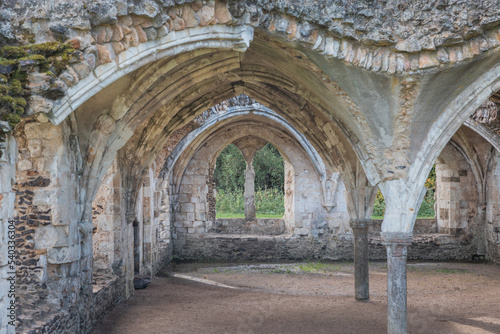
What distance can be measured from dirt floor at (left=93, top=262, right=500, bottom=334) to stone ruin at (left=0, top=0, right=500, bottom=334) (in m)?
0.52

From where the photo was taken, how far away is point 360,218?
791 cm

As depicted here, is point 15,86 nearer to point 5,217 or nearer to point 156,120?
point 5,217

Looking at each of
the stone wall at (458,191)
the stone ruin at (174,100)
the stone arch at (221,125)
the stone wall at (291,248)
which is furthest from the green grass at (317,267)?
the stone ruin at (174,100)

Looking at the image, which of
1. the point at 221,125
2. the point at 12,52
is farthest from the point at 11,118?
the point at 221,125

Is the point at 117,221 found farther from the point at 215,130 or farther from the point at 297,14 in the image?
the point at 215,130

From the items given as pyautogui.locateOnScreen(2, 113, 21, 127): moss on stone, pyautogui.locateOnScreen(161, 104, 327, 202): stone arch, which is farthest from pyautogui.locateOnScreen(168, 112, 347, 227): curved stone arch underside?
pyautogui.locateOnScreen(2, 113, 21, 127): moss on stone

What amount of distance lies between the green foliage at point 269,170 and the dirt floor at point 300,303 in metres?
10.1

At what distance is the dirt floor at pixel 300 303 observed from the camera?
6.49 m

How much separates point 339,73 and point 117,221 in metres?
3.87

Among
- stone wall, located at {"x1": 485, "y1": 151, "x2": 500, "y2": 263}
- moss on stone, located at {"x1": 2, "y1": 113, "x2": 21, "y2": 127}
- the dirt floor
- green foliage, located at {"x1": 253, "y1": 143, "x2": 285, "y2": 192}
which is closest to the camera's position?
moss on stone, located at {"x1": 2, "y1": 113, "x2": 21, "y2": 127}

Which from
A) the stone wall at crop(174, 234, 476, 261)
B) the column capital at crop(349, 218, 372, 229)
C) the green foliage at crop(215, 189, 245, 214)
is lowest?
the stone wall at crop(174, 234, 476, 261)

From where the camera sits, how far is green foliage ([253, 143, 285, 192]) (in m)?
21.4

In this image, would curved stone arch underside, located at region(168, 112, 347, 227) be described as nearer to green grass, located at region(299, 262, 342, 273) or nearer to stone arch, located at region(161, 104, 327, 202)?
stone arch, located at region(161, 104, 327, 202)

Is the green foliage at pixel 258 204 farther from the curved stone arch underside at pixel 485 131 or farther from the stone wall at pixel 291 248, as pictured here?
the curved stone arch underside at pixel 485 131
